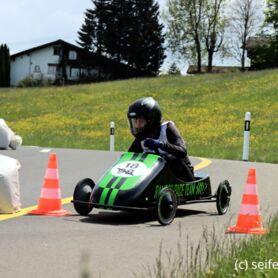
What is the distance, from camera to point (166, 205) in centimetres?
788

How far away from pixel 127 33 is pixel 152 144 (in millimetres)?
78398

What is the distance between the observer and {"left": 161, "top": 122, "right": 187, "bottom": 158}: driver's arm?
860 cm

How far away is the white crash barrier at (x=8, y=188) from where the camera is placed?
8.34 meters

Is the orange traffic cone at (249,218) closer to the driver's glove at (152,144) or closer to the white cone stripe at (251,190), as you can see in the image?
the white cone stripe at (251,190)

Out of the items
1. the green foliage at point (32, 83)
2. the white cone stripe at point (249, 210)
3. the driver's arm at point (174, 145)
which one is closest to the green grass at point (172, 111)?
the driver's arm at point (174, 145)

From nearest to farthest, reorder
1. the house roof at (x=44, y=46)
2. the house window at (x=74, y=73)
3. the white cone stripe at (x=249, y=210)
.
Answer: the white cone stripe at (x=249, y=210) < the house window at (x=74, y=73) < the house roof at (x=44, y=46)

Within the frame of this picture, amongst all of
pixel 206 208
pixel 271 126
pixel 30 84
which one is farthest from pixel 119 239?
pixel 30 84

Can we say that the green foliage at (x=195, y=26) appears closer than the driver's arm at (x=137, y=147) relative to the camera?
No

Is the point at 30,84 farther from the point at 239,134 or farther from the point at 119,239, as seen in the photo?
the point at 119,239

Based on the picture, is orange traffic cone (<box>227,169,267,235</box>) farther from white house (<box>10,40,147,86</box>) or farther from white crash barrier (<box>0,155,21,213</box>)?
white house (<box>10,40,147,86</box>)

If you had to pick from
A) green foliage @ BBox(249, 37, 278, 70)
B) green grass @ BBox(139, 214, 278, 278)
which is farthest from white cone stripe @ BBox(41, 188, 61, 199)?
green foliage @ BBox(249, 37, 278, 70)

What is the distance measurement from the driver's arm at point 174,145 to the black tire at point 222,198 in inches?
25.7

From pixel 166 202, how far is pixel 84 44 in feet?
266

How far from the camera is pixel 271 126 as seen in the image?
1218 inches
